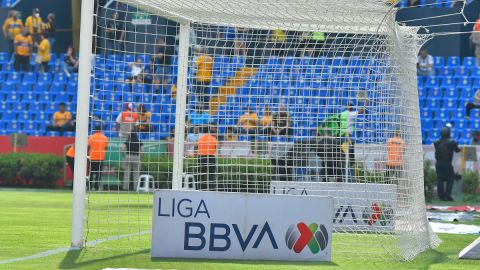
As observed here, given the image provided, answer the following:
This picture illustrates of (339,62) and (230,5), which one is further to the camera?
(339,62)

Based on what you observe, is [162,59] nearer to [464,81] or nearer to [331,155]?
[331,155]

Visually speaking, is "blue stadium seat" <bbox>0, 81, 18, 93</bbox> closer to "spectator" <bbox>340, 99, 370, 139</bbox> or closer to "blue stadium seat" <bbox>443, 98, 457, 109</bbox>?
"blue stadium seat" <bbox>443, 98, 457, 109</bbox>

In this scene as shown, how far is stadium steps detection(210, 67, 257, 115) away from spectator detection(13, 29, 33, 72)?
19.9 m

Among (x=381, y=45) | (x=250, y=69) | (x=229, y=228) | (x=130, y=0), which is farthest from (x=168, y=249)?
(x=250, y=69)

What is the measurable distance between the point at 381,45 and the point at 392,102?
83 centimetres

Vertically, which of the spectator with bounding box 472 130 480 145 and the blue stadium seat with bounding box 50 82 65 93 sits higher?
the blue stadium seat with bounding box 50 82 65 93

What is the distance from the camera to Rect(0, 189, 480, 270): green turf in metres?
9.48

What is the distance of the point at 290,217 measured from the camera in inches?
395

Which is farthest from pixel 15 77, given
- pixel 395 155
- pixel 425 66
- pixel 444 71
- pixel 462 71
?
pixel 395 155

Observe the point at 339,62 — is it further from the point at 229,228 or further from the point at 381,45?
the point at 229,228

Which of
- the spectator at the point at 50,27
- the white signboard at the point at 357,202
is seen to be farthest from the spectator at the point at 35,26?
the white signboard at the point at 357,202

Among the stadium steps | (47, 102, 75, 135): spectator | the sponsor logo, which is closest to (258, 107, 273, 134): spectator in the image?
the stadium steps

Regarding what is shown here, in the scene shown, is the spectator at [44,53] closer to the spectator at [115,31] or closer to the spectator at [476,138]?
the spectator at [476,138]

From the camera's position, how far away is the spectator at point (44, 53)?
1409 inches
